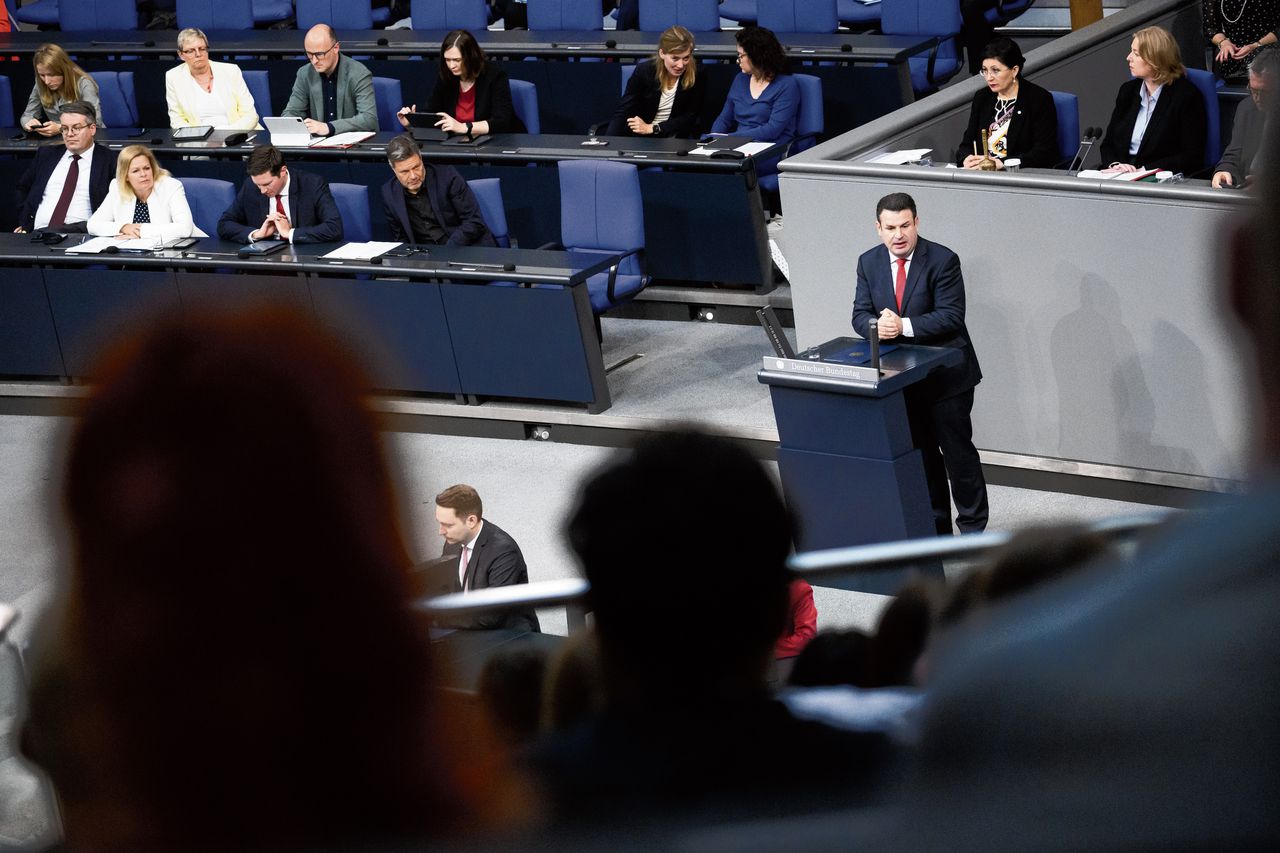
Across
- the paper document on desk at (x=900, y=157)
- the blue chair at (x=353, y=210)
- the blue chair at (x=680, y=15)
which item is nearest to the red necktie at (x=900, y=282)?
the paper document on desk at (x=900, y=157)

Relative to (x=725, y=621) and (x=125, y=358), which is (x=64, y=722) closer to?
(x=125, y=358)

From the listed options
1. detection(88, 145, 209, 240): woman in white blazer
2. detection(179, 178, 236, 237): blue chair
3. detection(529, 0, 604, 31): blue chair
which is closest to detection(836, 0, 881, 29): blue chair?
detection(529, 0, 604, 31): blue chair

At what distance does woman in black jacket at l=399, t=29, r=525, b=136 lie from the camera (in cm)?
911

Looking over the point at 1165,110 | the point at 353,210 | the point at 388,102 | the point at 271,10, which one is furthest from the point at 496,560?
the point at 271,10

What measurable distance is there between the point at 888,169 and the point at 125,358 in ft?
21.0

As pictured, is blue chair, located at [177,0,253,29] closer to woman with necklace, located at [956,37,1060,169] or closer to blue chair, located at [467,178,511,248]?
blue chair, located at [467,178,511,248]

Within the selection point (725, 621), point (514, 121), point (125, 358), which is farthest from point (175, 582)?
point (514, 121)

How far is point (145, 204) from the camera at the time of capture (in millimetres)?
8531

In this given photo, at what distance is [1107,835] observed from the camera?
0.37m

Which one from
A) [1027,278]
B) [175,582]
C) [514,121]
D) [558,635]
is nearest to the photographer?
[175,582]

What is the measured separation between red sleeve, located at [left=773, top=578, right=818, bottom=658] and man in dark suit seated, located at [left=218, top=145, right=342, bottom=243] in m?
7.85

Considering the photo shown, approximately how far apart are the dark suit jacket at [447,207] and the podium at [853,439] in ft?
9.14

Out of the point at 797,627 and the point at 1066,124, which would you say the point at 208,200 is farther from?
the point at 797,627

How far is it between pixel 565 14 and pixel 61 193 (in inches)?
147
